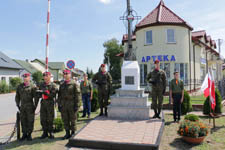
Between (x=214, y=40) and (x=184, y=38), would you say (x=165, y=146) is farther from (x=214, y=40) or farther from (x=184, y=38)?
(x=214, y=40)

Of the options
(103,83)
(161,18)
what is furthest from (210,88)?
(161,18)

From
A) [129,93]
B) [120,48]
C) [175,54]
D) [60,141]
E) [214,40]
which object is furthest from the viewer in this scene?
[120,48]

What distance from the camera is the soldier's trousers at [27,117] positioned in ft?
15.7

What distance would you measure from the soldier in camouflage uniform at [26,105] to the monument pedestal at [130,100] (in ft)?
8.93

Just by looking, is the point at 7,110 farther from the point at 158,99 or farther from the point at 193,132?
the point at 193,132

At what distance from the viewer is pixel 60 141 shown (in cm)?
471

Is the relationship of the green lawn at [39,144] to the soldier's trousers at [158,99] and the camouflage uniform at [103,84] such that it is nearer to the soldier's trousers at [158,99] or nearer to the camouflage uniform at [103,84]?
the camouflage uniform at [103,84]

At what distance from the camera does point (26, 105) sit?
4754mm

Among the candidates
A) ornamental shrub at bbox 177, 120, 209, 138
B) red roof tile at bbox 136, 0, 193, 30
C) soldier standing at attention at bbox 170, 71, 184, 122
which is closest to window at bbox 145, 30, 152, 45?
red roof tile at bbox 136, 0, 193, 30

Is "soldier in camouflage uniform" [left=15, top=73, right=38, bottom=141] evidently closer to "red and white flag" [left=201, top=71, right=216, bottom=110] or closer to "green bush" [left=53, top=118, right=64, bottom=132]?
"green bush" [left=53, top=118, right=64, bottom=132]

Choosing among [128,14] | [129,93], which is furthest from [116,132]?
[128,14]

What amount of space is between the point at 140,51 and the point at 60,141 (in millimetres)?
13710

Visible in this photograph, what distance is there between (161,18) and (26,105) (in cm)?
1474

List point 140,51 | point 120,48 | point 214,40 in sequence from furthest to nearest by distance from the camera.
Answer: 1. point 120,48
2. point 214,40
3. point 140,51
